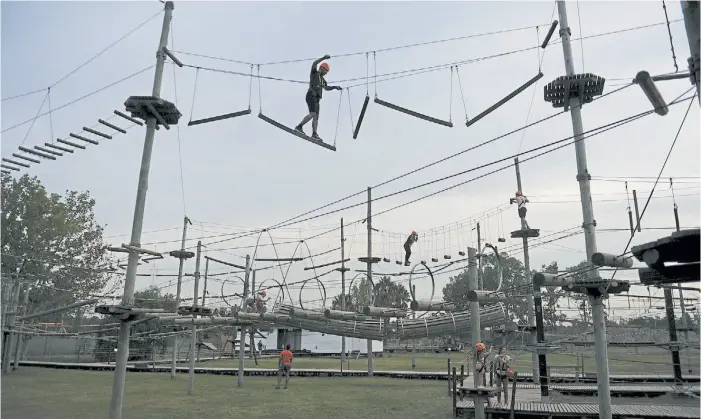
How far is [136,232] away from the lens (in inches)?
438

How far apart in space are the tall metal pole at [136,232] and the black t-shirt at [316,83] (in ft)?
11.7

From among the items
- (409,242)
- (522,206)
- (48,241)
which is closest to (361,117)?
(409,242)

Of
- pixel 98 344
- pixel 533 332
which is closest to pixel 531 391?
pixel 533 332

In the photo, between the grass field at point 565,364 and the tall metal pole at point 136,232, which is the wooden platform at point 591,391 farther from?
the tall metal pole at point 136,232

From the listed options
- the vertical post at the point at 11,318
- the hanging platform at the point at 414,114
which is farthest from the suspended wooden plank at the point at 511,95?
→ the vertical post at the point at 11,318

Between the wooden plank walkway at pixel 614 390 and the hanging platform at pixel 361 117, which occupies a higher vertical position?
the hanging platform at pixel 361 117

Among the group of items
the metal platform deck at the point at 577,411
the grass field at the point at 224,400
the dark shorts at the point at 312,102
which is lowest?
the grass field at the point at 224,400

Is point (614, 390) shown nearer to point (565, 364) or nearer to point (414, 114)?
point (414, 114)

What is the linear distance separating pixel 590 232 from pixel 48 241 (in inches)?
1392

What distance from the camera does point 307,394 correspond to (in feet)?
67.5

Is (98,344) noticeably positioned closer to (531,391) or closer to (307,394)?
(307,394)

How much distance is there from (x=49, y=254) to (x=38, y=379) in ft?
38.0

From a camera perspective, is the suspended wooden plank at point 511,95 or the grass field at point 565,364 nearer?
the suspended wooden plank at point 511,95

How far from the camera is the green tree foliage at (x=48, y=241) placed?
33500 mm
